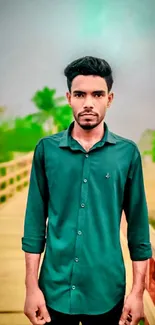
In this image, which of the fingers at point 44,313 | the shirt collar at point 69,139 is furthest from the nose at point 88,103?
the fingers at point 44,313

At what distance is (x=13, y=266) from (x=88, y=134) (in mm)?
943

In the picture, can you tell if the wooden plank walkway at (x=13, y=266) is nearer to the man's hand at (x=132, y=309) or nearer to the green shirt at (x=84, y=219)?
the green shirt at (x=84, y=219)

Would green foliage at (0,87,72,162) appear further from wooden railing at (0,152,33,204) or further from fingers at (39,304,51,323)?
fingers at (39,304,51,323)

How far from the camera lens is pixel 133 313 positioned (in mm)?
1253

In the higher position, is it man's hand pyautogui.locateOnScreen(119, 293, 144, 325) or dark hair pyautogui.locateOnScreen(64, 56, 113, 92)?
dark hair pyautogui.locateOnScreen(64, 56, 113, 92)

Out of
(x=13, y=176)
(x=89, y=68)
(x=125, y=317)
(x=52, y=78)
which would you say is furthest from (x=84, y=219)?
(x=52, y=78)

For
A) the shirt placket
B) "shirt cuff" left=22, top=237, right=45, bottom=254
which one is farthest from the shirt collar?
"shirt cuff" left=22, top=237, right=45, bottom=254

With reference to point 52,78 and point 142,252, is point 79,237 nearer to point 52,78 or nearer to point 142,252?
point 142,252

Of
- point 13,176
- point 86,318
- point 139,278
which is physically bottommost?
point 86,318

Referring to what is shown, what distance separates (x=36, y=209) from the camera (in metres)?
1.26

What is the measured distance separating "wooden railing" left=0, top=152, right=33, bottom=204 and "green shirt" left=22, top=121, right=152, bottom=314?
58cm

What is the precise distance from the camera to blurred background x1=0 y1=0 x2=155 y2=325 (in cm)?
178

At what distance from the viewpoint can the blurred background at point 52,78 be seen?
70.0 inches

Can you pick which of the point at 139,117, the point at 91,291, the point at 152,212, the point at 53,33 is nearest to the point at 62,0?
the point at 53,33
